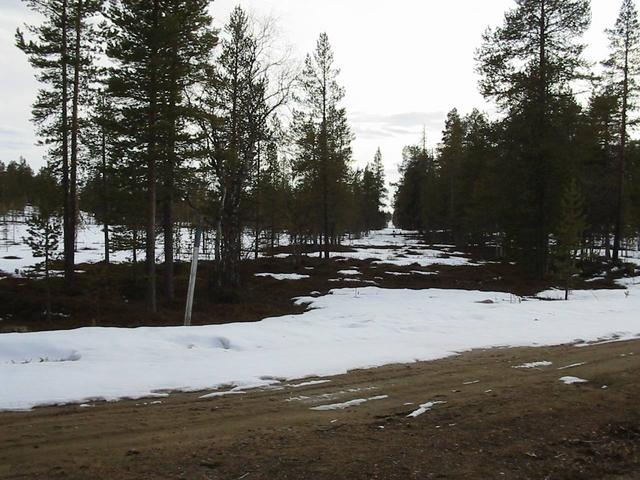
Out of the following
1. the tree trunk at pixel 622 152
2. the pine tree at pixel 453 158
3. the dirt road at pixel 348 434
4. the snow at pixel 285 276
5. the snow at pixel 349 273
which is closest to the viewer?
the dirt road at pixel 348 434

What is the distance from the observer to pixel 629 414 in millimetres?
5566

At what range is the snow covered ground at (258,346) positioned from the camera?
635 cm

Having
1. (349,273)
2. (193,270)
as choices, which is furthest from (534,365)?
(349,273)

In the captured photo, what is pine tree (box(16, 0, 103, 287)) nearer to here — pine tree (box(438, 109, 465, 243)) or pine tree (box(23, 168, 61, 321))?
pine tree (box(23, 168, 61, 321))

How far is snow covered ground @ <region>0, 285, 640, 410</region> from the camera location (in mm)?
6348

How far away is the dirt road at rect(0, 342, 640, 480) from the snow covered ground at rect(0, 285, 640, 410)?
632 millimetres

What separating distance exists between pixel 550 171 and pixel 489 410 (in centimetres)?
2204

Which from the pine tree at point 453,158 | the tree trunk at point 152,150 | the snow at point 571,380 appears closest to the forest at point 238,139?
the tree trunk at point 152,150

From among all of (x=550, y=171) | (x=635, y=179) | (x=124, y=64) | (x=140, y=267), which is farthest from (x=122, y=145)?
(x=635, y=179)

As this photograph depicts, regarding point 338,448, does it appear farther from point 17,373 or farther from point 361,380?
point 17,373

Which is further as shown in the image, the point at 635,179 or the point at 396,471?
the point at 635,179

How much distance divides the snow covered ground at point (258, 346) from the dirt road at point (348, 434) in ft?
2.07

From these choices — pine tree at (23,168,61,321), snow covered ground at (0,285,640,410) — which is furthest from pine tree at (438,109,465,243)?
pine tree at (23,168,61,321)

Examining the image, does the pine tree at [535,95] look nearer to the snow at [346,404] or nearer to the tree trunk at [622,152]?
the tree trunk at [622,152]
